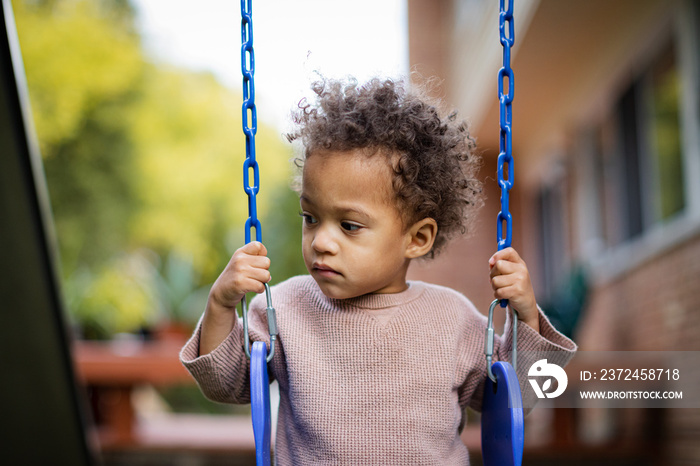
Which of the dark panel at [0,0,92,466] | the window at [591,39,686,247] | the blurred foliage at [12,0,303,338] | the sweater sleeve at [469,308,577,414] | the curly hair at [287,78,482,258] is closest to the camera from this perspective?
the curly hair at [287,78,482,258]

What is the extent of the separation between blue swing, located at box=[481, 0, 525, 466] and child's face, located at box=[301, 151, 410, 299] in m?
0.28

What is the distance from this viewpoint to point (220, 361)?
6.05 ft

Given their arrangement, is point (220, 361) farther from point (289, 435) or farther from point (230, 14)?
point (230, 14)

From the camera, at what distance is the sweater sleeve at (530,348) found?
189 centimetres

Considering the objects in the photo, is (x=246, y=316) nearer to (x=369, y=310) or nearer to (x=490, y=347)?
(x=369, y=310)

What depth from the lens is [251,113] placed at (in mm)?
1820

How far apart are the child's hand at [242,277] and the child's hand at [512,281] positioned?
22.6 inches

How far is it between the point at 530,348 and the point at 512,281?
20 cm

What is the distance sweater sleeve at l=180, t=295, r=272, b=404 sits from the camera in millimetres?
1837

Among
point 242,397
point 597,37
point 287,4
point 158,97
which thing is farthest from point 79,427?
point 287,4

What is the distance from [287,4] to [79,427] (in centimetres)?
1651

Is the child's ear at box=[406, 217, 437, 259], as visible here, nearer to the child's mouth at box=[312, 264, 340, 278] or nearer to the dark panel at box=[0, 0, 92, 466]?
the child's mouth at box=[312, 264, 340, 278]

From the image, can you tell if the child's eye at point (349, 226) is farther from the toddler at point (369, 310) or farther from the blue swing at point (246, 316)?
the blue swing at point (246, 316)

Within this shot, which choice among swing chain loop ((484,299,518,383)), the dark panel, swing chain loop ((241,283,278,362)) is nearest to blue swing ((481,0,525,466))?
swing chain loop ((484,299,518,383))
